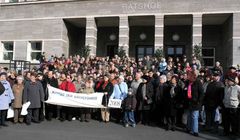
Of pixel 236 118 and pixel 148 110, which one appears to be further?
pixel 148 110

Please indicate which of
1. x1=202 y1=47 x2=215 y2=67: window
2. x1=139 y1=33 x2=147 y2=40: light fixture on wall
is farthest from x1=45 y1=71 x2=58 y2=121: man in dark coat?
x1=202 y1=47 x2=215 y2=67: window

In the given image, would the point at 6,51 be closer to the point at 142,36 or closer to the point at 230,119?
the point at 142,36

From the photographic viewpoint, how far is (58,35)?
24656 millimetres

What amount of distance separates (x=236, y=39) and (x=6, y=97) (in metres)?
15.0

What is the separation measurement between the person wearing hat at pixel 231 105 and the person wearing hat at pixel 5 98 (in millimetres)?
7375

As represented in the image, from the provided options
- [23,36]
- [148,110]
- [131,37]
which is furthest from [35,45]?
[148,110]

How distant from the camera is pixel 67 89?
1404 cm

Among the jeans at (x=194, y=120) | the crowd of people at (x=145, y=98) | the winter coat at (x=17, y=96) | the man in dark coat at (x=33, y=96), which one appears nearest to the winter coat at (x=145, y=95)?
the crowd of people at (x=145, y=98)

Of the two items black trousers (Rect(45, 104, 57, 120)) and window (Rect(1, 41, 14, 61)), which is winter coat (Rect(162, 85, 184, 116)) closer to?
black trousers (Rect(45, 104, 57, 120))

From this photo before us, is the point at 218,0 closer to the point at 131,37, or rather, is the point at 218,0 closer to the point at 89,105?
the point at 131,37

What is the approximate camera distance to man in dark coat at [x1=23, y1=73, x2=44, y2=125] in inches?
508

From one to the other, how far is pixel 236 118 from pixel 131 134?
11.0ft

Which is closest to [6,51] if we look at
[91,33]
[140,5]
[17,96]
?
[91,33]

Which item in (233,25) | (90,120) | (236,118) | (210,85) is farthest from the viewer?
(233,25)
